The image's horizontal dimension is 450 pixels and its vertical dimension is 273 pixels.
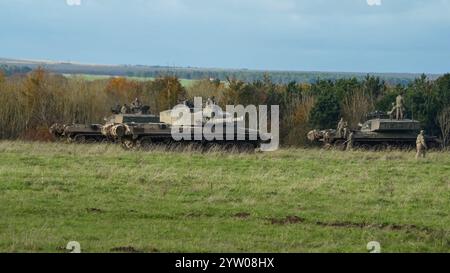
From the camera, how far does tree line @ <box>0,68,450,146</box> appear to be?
4112cm

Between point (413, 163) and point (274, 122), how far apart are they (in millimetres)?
19550

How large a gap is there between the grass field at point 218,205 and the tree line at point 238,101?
1882 centimetres

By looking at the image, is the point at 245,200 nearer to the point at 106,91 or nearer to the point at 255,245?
the point at 255,245

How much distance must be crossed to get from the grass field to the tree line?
18.8 meters

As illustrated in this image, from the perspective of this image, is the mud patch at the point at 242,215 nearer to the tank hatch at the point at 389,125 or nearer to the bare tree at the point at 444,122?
the tank hatch at the point at 389,125

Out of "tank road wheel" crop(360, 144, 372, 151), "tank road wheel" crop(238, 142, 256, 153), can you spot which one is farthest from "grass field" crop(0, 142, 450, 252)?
"tank road wheel" crop(360, 144, 372, 151)

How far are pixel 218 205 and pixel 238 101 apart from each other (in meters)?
31.3

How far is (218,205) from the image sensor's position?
1412 cm

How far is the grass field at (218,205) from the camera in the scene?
1103 centimetres

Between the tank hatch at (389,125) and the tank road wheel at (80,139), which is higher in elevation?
the tank hatch at (389,125)

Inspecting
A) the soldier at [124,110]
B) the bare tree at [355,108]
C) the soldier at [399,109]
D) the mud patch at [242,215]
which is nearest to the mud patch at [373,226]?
the mud patch at [242,215]

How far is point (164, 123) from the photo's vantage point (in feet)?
95.7

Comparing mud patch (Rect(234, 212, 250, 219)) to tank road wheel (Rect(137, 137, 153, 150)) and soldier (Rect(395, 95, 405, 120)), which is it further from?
soldier (Rect(395, 95, 405, 120))

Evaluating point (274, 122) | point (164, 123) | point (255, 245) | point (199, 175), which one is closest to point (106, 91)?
point (274, 122)
